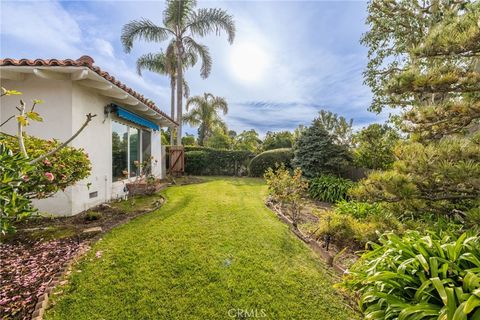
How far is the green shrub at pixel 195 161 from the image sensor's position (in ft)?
59.2

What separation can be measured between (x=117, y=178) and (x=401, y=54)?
13.7 m

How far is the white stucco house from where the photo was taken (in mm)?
5555

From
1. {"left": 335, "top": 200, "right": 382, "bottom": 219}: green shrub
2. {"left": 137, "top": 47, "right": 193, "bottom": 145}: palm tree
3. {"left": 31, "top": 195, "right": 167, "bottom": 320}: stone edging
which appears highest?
{"left": 137, "top": 47, "right": 193, "bottom": 145}: palm tree

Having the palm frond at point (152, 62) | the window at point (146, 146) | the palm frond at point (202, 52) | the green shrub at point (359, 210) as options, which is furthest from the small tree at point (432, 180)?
the palm frond at point (152, 62)

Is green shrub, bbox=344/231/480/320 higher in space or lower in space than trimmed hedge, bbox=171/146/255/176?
lower

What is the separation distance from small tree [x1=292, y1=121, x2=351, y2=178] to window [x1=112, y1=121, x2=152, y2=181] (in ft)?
27.0

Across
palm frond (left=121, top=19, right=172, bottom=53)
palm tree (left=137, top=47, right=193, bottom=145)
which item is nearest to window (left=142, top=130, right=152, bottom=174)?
palm frond (left=121, top=19, right=172, bottom=53)

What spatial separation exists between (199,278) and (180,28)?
18.1 metres

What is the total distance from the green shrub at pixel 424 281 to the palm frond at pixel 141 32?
18.8 m

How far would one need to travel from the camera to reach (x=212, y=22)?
16.5m

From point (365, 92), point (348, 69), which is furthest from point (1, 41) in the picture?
point (365, 92)

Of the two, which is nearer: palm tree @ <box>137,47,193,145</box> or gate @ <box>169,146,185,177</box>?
gate @ <box>169,146,185,177</box>

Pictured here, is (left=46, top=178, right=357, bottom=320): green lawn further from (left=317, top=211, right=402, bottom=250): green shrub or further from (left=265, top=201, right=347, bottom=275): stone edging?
(left=317, top=211, right=402, bottom=250): green shrub

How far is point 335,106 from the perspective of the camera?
14508 millimetres
